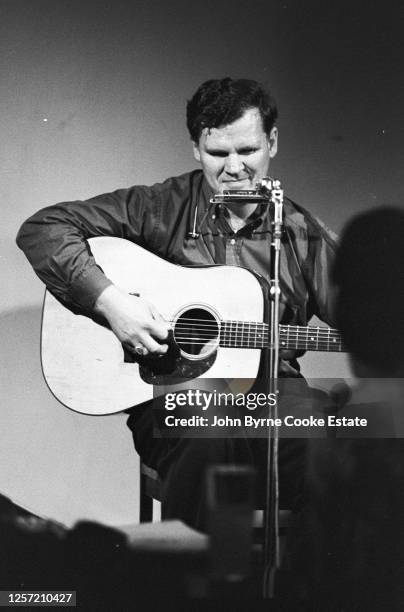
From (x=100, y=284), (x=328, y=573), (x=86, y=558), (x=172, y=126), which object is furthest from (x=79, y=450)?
(x=172, y=126)

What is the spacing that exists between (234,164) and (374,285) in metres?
0.47

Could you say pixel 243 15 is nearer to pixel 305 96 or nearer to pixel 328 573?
pixel 305 96

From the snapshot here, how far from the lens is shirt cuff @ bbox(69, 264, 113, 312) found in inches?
70.0

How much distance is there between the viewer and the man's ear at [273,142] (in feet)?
6.19

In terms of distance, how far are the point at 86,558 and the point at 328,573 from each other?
58 centimetres

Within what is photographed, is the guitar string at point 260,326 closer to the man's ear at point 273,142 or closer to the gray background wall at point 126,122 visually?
the gray background wall at point 126,122

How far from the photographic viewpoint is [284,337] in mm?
1790

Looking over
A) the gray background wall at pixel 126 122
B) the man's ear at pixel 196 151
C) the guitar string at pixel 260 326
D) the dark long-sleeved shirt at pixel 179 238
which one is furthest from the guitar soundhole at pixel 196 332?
the man's ear at pixel 196 151

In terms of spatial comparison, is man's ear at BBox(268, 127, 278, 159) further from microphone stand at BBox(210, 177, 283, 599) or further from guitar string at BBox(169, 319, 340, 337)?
guitar string at BBox(169, 319, 340, 337)

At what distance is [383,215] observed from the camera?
1.95 meters

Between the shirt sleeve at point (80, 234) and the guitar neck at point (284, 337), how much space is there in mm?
290

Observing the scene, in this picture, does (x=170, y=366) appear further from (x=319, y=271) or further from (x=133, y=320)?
(x=319, y=271)

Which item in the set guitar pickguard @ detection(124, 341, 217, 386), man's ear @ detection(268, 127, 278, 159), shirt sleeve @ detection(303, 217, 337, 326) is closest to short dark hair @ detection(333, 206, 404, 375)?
shirt sleeve @ detection(303, 217, 337, 326)

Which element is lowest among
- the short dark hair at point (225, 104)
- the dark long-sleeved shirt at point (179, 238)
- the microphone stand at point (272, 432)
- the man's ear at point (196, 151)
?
the microphone stand at point (272, 432)
